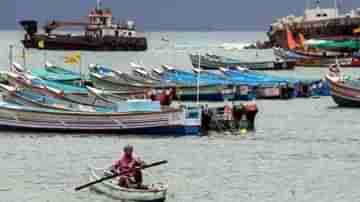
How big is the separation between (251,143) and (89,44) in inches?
3991

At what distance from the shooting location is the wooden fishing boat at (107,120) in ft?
176

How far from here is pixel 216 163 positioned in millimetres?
46938

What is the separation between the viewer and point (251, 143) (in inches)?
2110

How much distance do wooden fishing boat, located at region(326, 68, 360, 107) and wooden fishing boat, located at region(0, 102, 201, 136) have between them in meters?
15.9

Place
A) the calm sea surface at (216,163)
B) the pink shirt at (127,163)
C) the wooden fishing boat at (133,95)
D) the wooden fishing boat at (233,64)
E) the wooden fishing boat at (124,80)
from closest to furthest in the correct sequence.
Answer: the pink shirt at (127,163)
the calm sea surface at (216,163)
the wooden fishing boat at (133,95)
the wooden fishing boat at (124,80)
the wooden fishing boat at (233,64)

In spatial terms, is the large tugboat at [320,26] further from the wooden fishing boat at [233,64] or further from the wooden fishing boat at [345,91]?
the wooden fishing boat at [345,91]

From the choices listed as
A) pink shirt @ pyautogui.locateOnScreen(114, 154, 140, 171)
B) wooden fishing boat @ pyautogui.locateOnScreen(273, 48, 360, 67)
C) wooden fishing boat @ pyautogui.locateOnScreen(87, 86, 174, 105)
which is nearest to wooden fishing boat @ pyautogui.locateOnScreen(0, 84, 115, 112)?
wooden fishing boat @ pyautogui.locateOnScreen(87, 86, 174, 105)

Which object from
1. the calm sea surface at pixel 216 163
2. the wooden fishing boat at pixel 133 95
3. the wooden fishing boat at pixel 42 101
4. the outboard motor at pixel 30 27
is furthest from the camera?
A: the outboard motor at pixel 30 27

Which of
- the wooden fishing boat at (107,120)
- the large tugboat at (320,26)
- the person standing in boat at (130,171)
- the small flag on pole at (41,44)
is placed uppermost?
the large tugboat at (320,26)

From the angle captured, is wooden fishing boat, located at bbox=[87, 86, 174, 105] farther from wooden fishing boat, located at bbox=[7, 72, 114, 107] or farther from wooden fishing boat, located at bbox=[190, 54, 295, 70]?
wooden fishing boat, located at bbox=[190, 54, 295, 70]

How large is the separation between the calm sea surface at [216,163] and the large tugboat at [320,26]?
89582 mm

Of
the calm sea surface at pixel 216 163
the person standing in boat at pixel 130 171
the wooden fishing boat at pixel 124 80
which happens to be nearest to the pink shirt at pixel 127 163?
the person standing in boat at pixel 130 171

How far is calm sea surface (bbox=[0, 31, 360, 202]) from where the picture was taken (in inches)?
1572

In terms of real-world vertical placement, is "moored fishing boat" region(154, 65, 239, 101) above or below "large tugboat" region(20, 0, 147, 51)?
below
